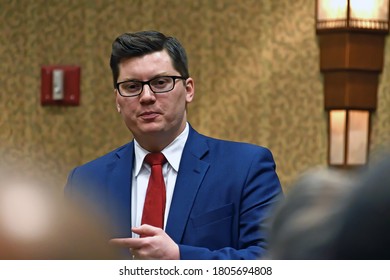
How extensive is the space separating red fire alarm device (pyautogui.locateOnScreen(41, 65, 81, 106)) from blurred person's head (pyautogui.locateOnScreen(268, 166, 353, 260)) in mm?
2667

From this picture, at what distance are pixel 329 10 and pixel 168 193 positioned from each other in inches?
61.4

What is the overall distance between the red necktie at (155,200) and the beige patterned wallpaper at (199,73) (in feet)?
4.58

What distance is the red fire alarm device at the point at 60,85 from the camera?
9.51 feet

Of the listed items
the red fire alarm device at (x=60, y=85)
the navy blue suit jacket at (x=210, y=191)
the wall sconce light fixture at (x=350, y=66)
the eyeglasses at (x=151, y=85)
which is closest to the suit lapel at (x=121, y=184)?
the navy blue suit jacket at (x=210, y=191)

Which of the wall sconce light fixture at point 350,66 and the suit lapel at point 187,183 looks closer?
the suit lapel at point 187,183

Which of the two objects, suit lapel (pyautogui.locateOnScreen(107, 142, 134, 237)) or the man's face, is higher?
the man's face

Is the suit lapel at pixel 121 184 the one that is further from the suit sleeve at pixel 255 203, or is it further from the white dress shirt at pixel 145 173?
the suit sleeve at pixel 255 203

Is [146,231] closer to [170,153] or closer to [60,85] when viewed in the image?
[170,153]

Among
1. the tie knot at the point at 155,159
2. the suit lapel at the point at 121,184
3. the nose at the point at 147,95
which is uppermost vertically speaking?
the nose at the point at 147,95

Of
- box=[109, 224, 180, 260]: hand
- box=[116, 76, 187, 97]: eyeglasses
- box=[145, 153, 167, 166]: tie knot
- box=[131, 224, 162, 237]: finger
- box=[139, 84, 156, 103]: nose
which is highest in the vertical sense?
box=[116, 76, 187, 97]: eyeglasses

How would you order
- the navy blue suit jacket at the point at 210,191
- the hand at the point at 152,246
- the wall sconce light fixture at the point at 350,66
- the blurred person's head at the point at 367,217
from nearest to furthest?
the blurred person's head at the point at 367,217, the hand at the point at 152,246, the navy blue suit jacket at the point at 210,191, the wall sconce light fixture at the point at 350,66

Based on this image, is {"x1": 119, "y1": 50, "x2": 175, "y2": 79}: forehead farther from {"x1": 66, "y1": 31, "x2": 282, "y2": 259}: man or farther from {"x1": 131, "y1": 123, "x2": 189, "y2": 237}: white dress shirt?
{"x1": 131, "y1": 123, "x2": 189, "y2": 237}: white dress shirt

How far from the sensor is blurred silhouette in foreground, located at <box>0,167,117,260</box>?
29cm

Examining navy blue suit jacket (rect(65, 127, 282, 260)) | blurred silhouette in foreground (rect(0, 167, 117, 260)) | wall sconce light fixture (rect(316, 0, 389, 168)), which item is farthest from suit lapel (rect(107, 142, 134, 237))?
wall sconce light fixture (rect(316, 0, 389, 168))
